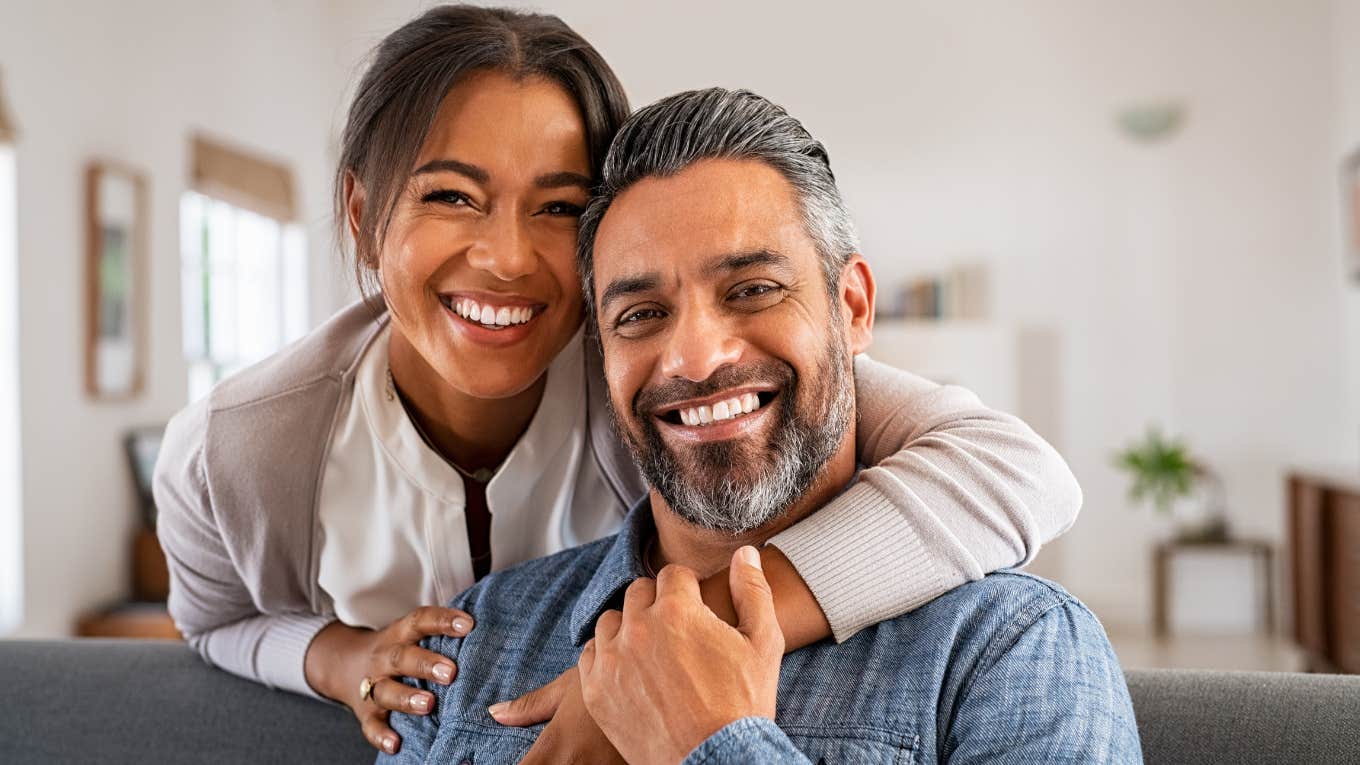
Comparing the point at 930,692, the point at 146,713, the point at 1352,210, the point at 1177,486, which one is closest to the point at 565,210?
the point at 930,692

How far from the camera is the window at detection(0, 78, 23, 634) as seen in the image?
4230 millimetres

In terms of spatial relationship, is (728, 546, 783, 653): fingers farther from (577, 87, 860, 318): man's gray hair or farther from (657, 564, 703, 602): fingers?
(577, 87, 860, 318): man's gray hair

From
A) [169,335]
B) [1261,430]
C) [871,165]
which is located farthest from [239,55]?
[1261,430]

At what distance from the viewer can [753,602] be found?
1219mm

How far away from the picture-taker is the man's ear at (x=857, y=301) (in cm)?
153

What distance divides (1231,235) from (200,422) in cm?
609

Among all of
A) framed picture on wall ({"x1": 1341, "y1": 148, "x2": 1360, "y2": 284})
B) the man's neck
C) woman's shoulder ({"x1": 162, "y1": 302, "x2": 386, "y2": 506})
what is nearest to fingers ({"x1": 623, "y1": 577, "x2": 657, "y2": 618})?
the man's neck

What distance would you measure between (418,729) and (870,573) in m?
0.63

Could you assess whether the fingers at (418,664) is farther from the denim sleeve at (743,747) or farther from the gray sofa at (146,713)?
the denim sleeve at (743,747)

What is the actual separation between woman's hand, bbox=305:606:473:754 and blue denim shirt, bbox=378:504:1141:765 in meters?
0.05

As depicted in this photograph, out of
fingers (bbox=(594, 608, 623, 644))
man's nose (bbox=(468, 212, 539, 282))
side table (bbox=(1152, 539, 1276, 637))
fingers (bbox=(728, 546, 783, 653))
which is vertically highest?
man's nose (bbox=(468, 212, 539, 282))

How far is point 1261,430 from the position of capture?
6.54 m

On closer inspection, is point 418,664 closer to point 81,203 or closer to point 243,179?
point 81,203

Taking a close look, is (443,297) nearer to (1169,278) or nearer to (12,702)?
(12,702)
